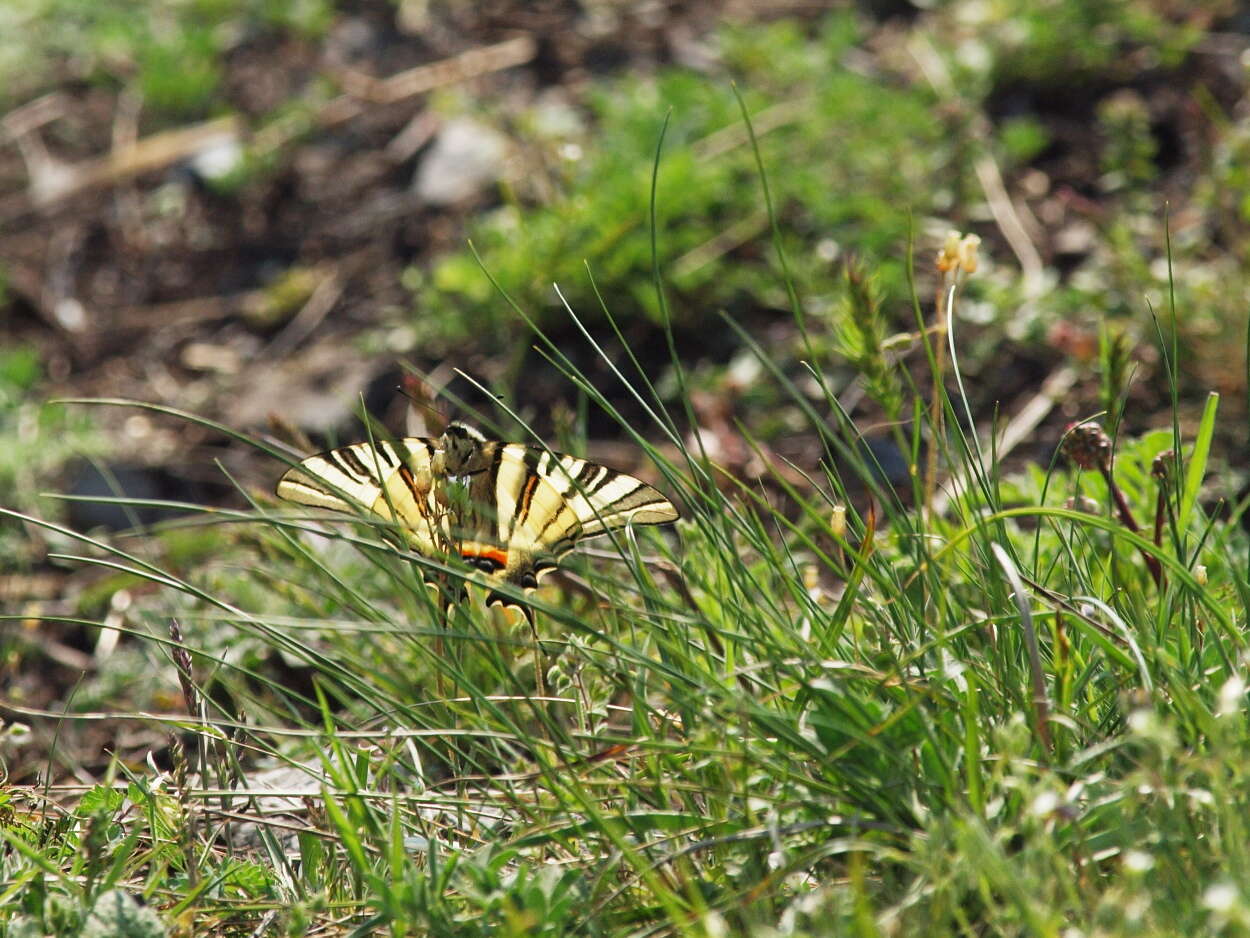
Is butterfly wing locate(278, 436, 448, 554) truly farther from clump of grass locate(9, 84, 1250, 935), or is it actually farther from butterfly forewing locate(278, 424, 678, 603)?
clump of grass locate(9, 84, 1250, 935)

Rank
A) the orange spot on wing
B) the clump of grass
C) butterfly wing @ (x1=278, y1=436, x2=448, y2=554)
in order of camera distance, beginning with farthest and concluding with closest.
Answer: the orange spot on wing < butterfly wing @ (x1=278, y1=436, x2=448, y2=554) < the clump of grass

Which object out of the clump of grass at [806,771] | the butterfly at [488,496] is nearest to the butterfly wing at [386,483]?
the butterfly at [488,496]

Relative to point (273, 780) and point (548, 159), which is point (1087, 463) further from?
point (548, 159)

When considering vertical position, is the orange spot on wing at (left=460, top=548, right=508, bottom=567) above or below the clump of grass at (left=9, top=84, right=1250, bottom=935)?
above

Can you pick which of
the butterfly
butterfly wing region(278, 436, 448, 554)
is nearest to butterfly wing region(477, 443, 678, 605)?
the butterfly

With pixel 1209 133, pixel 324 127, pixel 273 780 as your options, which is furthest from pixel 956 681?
pixel 324 127

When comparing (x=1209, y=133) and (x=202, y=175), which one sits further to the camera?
(x=202, y=175)

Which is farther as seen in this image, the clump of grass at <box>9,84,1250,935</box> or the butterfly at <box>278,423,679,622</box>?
the butterfly at <box>278,423,679,622</box>
